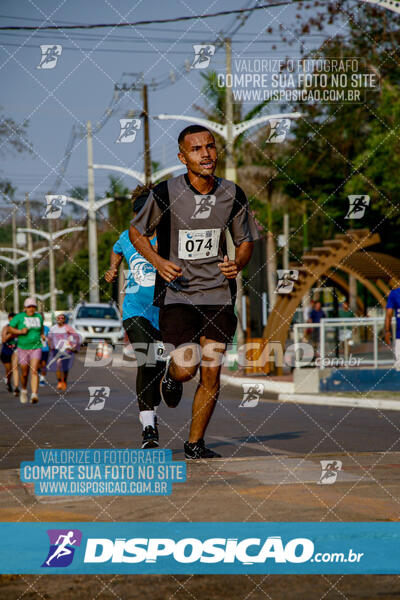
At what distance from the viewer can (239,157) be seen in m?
47.0

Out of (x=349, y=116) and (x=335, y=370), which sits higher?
(x=349, y=116)

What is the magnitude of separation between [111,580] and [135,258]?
4288mm

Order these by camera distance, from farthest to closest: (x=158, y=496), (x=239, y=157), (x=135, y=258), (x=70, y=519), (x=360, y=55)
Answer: (x=239, y=157)
(x=360, y=55)
(x=135, y=258)
(x=158, y=496)
(x=70, y=519)

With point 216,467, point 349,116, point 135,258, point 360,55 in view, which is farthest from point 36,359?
point 349,116

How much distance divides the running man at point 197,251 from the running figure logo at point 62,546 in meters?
2.30

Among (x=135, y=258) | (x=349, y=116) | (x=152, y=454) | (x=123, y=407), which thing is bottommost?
(x=123, y=407)

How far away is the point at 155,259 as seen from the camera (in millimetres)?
6730

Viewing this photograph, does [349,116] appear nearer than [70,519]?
No

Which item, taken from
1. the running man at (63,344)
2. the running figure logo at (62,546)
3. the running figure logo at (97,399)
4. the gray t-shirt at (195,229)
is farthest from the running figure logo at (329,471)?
the running man at (63,344)

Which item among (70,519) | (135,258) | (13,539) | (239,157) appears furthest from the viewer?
(239,157)

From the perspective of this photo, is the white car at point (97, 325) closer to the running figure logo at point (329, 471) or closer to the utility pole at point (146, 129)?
the utility pole at point (146, 129)

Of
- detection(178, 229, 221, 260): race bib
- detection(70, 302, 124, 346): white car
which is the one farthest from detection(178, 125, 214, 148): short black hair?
detection(70, 302, 124, 346): white car

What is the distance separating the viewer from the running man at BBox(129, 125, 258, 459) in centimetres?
685

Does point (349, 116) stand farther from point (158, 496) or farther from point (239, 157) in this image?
point (158, 496)
